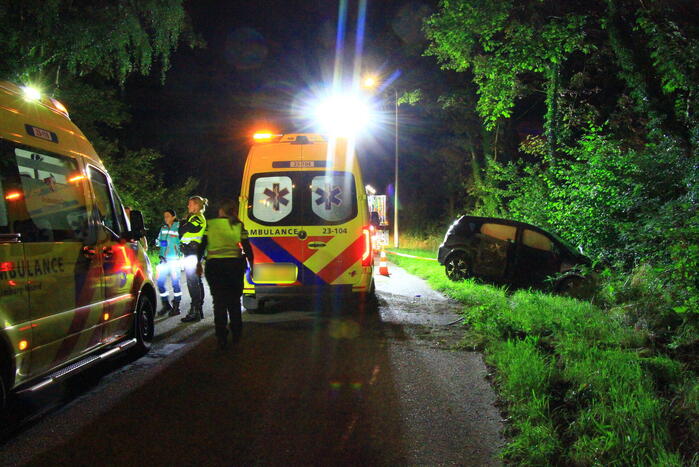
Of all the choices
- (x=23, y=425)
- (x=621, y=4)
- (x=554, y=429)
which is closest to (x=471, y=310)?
(x=554, y=429)

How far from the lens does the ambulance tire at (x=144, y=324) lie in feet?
19.0

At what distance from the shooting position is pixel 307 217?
769 cm

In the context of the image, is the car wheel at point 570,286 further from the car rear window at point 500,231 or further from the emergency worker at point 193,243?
the emergency worker at point 193,243

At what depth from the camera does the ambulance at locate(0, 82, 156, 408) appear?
11.8 ft

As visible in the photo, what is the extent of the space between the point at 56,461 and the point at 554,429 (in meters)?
3.19

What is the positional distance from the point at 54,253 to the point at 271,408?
6.69 feet

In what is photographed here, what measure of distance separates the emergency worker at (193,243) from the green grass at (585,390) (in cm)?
382

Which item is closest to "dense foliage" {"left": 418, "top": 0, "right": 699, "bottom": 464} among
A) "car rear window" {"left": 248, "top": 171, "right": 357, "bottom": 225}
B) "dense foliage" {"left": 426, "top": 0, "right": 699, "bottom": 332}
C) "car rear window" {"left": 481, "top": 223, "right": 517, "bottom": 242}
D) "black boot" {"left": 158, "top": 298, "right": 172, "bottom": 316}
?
"dense foliage" {"left": 426, "top": 0, "right": 699, "bottom": 332}

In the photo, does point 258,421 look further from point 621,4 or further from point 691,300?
point 621,4

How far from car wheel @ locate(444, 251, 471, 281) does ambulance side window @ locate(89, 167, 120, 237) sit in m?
7.81

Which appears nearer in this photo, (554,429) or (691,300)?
(554,429)

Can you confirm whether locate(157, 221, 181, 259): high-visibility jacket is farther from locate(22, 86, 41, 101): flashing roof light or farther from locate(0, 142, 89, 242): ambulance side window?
locate(22, 86, 41, 101): flashing roof light

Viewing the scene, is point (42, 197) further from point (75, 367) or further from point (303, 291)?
point (303, 291)

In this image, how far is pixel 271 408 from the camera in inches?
162
